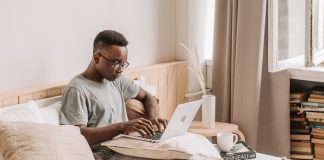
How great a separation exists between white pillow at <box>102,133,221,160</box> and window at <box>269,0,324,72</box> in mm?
1233

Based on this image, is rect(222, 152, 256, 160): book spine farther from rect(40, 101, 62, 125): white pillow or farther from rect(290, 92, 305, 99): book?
rect(290, 92, 305, 99): book

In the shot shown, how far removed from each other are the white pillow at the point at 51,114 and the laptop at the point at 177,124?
0.34 metres

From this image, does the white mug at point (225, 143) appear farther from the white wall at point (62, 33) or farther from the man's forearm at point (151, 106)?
the white wall at point (62, 33)

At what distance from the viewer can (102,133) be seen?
218 centimetres

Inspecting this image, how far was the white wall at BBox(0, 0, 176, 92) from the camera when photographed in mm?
2383

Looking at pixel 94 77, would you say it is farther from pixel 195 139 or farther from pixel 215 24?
pixel 215 24

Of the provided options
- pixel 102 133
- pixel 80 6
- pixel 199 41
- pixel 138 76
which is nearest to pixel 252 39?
pixel 199 41

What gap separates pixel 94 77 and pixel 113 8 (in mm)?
690

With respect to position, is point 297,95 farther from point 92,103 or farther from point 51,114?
point 51,114

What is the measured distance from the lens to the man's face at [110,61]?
2389mm

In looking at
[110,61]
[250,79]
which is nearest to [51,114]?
[110,61]

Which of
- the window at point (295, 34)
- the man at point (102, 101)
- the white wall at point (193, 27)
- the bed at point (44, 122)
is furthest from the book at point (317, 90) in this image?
the man at point (102, 101)

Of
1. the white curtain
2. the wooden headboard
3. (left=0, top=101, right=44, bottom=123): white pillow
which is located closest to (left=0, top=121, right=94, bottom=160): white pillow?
(left=0, top=101, right=44, bottom=123): white pillow

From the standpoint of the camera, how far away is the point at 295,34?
10.7ft
